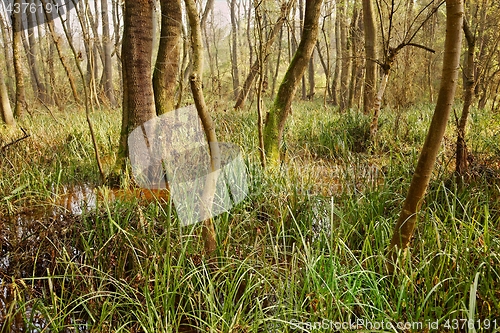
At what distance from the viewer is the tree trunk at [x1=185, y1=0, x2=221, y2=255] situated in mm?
2348

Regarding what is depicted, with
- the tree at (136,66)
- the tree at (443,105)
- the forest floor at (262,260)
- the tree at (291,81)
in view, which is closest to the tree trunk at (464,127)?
the forest floor at (262,260)

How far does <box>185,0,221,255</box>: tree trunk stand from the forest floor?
10cm

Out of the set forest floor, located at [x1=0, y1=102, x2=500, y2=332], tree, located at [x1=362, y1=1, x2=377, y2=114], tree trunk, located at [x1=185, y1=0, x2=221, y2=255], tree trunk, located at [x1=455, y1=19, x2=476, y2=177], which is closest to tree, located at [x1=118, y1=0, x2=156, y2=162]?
forest floor, located at [x1=0, y1=102, x2=500, y2=332]

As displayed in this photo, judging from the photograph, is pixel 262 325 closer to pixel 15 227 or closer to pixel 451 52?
pixel 451 52

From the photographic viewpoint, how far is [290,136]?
6.45 metres

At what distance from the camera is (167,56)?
195 inches

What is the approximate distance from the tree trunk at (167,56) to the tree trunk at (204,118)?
264 centimetres

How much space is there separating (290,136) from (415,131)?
2.23m

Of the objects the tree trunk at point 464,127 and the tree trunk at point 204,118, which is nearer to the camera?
the tree trunk at point 204,118

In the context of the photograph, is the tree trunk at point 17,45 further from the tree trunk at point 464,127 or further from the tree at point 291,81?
the tree trunk at point 464,127

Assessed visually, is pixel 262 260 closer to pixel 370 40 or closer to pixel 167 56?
pixel 167 56

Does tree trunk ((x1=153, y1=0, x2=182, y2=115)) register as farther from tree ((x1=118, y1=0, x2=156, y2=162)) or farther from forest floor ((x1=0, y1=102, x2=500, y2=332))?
forest floor ((x1=0, y1=102, x2=500, y2=332))

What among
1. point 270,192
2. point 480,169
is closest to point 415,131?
point 480,169

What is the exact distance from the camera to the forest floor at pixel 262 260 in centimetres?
194
